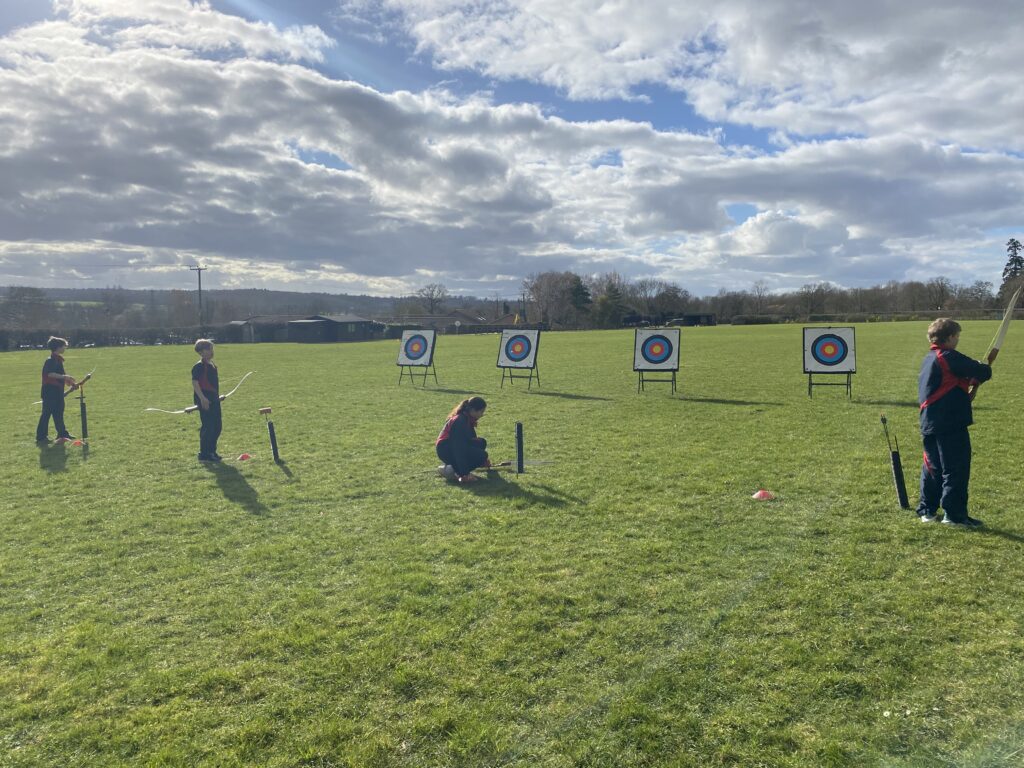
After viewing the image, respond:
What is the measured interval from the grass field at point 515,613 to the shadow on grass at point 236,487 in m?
0.06

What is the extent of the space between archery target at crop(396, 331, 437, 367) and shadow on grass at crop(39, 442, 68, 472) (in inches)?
397

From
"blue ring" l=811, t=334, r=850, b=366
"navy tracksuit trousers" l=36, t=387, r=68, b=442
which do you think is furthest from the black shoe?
"navy tracksuit trousers" l=36, t=387, r=68, b=442

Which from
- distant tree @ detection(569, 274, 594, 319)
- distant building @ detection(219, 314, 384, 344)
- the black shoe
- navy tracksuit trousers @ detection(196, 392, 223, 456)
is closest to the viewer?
the black shoe

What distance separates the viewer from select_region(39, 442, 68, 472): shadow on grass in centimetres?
959

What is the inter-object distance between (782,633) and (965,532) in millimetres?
2807

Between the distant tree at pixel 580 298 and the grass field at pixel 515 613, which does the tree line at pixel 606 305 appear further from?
the grass field at pixel 515 613

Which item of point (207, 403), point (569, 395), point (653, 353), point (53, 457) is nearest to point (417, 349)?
point (569, 395)

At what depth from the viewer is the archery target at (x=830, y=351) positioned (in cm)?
1549

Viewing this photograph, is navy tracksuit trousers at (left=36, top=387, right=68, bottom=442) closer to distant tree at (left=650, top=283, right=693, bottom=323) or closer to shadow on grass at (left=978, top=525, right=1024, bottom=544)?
shadow on grass at (left=978, top=525, right=1024, bottom=544)

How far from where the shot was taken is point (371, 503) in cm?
733

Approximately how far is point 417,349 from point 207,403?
10.7m

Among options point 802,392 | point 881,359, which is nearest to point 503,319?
point 881,359

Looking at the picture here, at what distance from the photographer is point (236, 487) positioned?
8227 millimetres

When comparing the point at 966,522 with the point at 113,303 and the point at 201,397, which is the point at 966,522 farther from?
the point at 113,303
